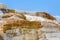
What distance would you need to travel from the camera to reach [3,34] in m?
1.78

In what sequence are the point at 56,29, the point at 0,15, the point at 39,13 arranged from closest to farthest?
the point at 56,29
the point at 0,15
the point at 39,13

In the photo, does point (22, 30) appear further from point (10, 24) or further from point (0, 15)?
point (0, 15)

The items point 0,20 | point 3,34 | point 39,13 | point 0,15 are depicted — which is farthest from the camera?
point 39,13

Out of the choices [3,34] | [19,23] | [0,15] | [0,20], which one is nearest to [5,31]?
[3,34]

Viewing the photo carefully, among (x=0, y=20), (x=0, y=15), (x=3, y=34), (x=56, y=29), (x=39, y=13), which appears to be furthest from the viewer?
(x=39, y=13)

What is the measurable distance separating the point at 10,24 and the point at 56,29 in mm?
444

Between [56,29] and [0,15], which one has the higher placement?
[0,15]

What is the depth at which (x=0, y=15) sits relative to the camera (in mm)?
2357

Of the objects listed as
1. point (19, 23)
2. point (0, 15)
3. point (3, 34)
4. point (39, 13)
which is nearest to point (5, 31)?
point (3, 34)

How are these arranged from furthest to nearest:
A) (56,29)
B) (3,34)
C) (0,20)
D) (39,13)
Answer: (39,13) < (0,20) < (56,29) < (3,34)

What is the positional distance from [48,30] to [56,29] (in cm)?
8

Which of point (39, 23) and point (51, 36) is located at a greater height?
point (39, 23)

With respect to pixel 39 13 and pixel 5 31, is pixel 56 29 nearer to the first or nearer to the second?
pixel 5 31

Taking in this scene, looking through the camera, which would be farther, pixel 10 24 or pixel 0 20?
pixel 0 20
